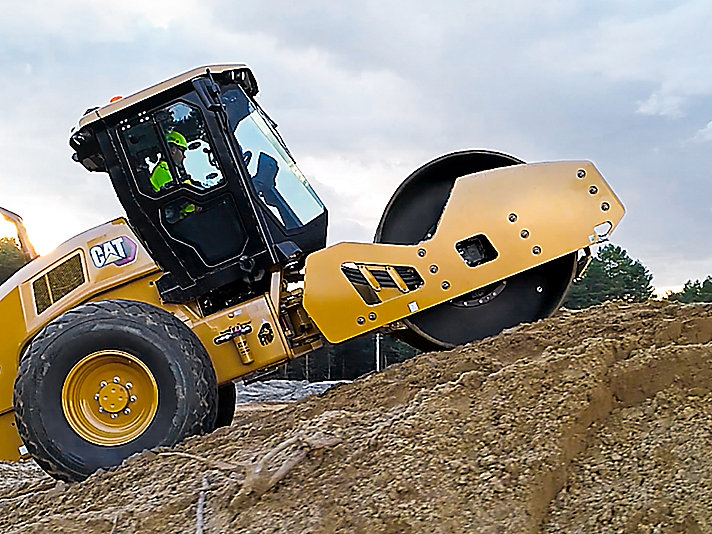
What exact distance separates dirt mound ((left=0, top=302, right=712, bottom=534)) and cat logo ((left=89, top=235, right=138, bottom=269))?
4.98ft

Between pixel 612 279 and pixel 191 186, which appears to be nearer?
pixel 191 186

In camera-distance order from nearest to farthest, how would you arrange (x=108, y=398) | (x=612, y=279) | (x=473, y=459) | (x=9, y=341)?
1. (x=473, y=459)
2. (x=108, y=398)
3. (x=9, y=341)
4. (x=612, y=279)

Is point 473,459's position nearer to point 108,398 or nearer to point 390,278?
point 390,278

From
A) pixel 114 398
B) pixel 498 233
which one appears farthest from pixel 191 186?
pixel 498 233

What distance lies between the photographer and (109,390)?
178 inches

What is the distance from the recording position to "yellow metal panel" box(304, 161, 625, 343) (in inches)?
183

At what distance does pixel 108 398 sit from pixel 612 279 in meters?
37.4

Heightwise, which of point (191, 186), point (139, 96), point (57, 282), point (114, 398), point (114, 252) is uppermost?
point (139, 96)

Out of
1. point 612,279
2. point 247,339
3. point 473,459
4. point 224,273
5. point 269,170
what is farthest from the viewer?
point 612,279

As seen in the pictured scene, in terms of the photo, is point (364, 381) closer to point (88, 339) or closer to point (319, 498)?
point (319, 498)

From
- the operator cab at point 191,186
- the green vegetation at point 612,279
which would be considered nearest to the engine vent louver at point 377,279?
the operator cab at point 191,186

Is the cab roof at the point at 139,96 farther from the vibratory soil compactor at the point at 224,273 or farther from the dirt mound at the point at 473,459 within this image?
the dirt mound at the point at 473,459

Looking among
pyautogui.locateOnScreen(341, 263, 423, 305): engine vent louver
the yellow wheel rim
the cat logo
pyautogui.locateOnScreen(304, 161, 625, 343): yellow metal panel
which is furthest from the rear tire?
pyautogui.locateOnScreen(341, 263, 423, 305): engine vent louver

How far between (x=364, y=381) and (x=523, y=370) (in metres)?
1.07
